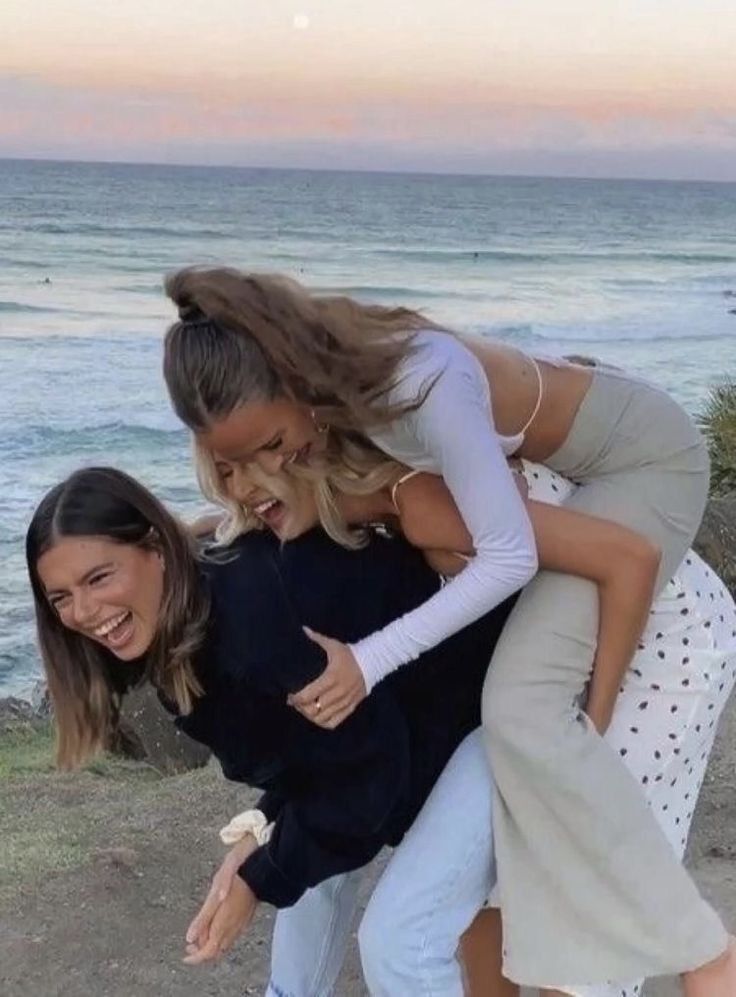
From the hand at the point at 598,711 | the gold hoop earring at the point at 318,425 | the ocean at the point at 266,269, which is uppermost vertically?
the gold hoop earring at the point at 318,425

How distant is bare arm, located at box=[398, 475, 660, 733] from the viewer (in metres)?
2.42

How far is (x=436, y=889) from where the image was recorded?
7.79ft

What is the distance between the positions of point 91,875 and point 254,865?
178cm

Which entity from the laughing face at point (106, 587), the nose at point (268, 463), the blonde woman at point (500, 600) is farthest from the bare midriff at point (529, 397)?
the laughing face at point (106, 587)

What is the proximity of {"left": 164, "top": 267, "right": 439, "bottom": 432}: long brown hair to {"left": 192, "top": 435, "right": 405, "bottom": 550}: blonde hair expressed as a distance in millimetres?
58

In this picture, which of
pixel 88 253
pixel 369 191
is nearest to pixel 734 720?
pixel 88 253

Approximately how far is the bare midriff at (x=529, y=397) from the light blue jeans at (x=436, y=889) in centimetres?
56

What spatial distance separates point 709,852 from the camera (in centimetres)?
432

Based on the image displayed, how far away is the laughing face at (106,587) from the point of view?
7.48 feet

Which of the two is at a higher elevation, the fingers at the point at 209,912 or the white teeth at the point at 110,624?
the white teeth at the point at 110,624

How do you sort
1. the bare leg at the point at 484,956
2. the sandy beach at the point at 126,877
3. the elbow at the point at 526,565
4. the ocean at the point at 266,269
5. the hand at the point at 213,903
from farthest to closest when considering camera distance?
the ocean at the point at 266,269 → the sandy beach at the point at 126,877 → the bare leg at the point at 484,956 → the hand at the point at 213,903 → the elbow at the point at 526,565

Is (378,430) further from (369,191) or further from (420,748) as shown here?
(369,191)

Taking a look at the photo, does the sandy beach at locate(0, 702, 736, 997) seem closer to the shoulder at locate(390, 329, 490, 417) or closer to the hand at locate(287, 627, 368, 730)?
the hand at locate(287, 627, 368, 730)

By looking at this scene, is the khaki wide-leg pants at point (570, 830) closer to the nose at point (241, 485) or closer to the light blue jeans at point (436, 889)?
the light blue jeans at point (436, 889)
